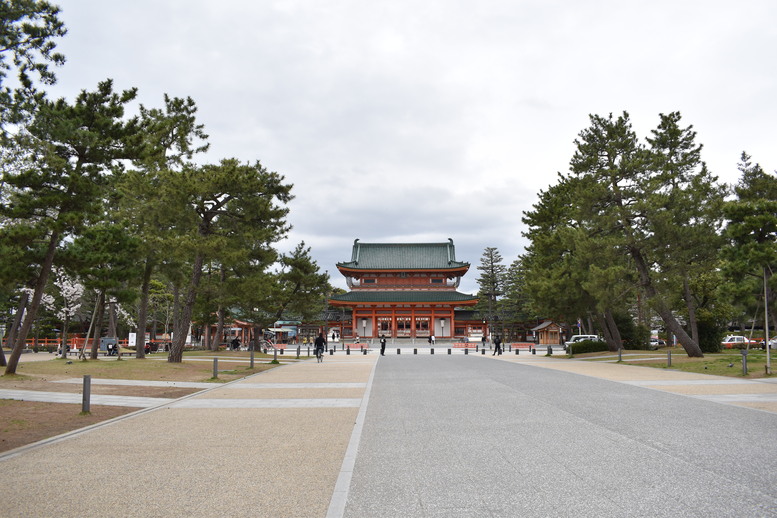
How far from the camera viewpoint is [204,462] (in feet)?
19.3

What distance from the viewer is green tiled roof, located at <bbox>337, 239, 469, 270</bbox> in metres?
62.1

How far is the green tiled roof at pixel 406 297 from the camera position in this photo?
5760 centimetres

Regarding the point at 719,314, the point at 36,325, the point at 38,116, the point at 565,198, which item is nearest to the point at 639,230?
the point at 565,198

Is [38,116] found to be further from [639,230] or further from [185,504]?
[639,230]

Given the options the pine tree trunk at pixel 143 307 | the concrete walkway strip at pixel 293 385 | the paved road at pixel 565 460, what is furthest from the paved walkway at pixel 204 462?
the pine tree trunk at pixel 143 307

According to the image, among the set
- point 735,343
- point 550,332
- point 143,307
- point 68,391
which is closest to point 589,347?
point 735,343

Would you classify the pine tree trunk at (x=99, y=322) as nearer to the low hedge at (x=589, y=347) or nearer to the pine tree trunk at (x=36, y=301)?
the pine tree trunk at (x=36, y=301)

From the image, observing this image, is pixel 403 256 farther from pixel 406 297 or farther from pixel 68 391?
pixel 68 391

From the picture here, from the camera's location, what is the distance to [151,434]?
7668 mm

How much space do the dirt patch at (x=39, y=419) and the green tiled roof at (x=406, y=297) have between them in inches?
1852

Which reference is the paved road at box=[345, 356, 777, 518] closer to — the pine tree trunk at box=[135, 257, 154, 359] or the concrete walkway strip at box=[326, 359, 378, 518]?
the concrete walkway strip at box=[326, 359, 378, 518]

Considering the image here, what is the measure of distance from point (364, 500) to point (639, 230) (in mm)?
24326

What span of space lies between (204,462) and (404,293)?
54084 mm

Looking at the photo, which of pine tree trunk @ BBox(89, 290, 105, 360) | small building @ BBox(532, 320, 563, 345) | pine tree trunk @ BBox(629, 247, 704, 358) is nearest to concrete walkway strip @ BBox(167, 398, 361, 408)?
pine tree trunk @ BBox(89, 290, 105, 360)
